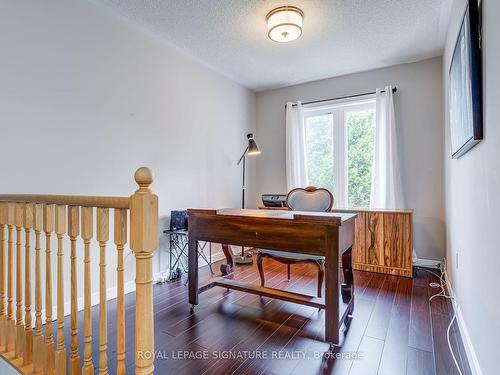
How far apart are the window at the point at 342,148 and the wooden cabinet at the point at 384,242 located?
57 centimetres

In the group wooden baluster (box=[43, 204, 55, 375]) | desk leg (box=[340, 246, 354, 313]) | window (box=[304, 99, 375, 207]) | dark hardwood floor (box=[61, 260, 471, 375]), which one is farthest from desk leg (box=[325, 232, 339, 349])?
window (box=[304, 99, 375, 207])

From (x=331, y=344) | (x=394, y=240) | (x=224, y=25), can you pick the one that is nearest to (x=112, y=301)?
(x=331, y=344)

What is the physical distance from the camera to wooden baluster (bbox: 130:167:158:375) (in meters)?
1.00

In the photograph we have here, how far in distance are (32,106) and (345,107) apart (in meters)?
3.47

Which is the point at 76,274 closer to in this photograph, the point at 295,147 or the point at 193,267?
the point at 193,267

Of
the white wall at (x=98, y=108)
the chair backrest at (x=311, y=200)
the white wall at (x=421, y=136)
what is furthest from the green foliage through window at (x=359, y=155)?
the white wall at (x=98, y=108)

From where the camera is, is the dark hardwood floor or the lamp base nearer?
the dark hardwood floor

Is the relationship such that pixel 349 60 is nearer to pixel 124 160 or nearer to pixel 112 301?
pixel 124 160

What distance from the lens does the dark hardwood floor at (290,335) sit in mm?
1605

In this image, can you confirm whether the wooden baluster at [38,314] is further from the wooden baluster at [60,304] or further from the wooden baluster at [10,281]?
the wooden baluster at [10,281]

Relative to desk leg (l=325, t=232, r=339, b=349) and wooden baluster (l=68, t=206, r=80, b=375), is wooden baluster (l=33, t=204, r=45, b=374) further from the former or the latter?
desk leg (l=325, t=232, r=339, b=349)

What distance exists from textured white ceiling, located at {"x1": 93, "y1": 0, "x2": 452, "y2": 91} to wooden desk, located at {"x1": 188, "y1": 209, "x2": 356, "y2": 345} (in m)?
1.73

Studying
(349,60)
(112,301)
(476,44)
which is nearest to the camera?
(476,44)

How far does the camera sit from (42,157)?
211 cm
